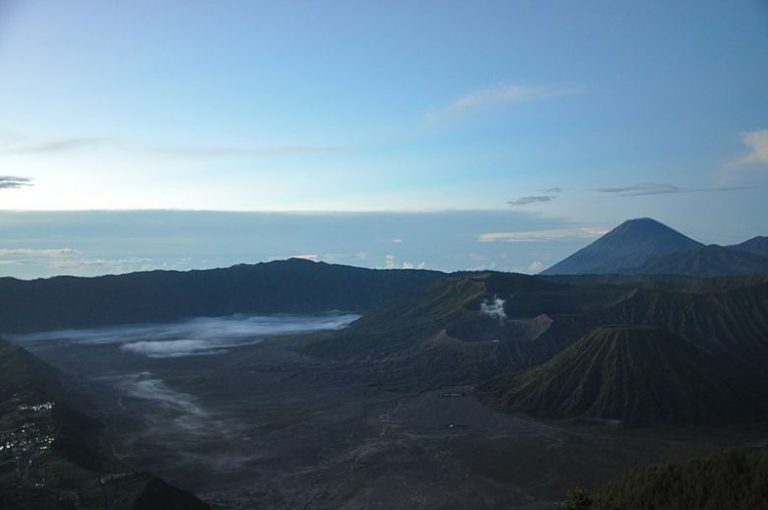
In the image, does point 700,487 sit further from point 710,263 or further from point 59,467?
point 710,263

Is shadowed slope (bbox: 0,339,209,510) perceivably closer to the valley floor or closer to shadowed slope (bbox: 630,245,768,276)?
the valley floor

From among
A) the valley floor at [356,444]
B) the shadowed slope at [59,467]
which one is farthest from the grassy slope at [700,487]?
the shadowed slope at [59,467]

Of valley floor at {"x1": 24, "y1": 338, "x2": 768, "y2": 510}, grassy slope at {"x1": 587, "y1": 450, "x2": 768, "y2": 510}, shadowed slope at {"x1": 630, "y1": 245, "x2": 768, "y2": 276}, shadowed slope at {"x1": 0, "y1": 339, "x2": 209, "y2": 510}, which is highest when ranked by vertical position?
shadowed slope at {"x1": 630, "y1": 245, "x2": 768, "y2": 276}

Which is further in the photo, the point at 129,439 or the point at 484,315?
the point at 484,315

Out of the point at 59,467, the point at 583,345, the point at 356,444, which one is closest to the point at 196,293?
the point at 583,345

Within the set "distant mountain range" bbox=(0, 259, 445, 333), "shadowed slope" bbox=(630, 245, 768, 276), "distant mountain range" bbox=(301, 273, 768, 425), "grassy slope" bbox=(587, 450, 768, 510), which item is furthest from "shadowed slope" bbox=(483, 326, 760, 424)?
"shadowed slope" bbox=(630, 245, 768, 276)

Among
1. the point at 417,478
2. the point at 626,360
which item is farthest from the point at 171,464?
the point at 626,360

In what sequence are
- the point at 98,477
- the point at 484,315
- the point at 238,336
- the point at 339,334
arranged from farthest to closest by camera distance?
the point at 238,336 < the point at 339,334 < the point at 484,315 < the point at 98,477

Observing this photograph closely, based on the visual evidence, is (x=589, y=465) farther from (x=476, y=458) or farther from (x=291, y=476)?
(x=291, y=476)

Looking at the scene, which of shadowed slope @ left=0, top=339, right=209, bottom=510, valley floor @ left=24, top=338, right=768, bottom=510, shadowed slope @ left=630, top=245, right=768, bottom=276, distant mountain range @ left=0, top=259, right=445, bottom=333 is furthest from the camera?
shadowed slope @ left=630, top=245, right=768, bottom=276
